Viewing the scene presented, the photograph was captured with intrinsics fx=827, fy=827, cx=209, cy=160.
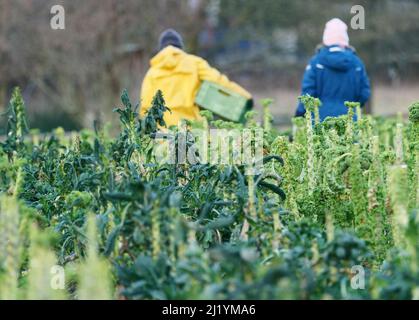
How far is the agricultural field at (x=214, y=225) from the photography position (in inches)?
92.7

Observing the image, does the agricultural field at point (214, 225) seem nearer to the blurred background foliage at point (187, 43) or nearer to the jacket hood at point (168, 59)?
the jacket hood at point (168, 59)

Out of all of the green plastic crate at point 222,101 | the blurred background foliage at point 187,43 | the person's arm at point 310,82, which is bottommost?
the green plastic crate at point 222,101

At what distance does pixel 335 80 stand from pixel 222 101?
3.62ft

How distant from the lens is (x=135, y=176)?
358 cm

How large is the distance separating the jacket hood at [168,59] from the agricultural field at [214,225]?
3.53 meters

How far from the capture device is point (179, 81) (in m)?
8.27

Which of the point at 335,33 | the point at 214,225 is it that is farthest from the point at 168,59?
the point at 214,225

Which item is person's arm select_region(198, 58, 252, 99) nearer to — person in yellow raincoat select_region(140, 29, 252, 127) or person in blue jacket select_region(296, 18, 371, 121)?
person in yellow raincoat select_region(140, 29, 252, 127)

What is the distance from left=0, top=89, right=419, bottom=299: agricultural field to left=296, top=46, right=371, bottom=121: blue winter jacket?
3.00 meters

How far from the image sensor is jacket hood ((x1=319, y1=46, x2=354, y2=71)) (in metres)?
7.89

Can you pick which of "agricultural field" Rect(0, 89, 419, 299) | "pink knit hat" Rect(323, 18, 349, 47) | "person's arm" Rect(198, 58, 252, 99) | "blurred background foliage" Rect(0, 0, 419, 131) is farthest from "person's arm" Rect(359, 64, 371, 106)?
"blurred background foliage" Rect(0, 0, 419, 131)

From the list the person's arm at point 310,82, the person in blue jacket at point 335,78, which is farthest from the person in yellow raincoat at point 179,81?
the person in blue jacket at point 335,78

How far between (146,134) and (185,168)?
28 cm
